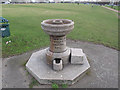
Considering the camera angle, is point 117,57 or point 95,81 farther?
point 117,57

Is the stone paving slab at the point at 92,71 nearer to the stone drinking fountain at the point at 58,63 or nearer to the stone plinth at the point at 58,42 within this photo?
the stone drinking fountain at the point at 58,63

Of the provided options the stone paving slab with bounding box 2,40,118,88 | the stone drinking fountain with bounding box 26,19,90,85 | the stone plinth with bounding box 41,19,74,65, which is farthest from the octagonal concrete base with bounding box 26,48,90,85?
the stone plinth with bounding box 41,19,74,65

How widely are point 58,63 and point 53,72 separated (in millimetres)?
485

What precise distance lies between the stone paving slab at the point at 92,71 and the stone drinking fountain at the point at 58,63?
1.04 feet

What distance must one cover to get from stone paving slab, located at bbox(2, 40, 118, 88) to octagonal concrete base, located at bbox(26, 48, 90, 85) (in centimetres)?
24

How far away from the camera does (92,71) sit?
17.8 ft

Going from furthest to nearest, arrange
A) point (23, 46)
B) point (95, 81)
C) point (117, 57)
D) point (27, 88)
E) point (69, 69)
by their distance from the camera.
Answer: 1. point (23, 46)
2. point (117, 57)
3. point (69, 69)
4. point (95, 81)
5. point (27, 88)

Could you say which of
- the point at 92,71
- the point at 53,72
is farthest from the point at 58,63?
the point at 92,71

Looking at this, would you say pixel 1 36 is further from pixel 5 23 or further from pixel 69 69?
pixel 69 69

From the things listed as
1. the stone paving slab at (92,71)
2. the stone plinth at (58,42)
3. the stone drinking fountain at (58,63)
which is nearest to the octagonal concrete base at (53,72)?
the stone drinking fountain at (58,63)

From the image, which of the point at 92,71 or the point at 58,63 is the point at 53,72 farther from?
the point at 92,71

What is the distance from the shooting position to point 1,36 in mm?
9695

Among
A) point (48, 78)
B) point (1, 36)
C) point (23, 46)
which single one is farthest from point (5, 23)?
point (48, 78)

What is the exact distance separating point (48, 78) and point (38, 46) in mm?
3884
